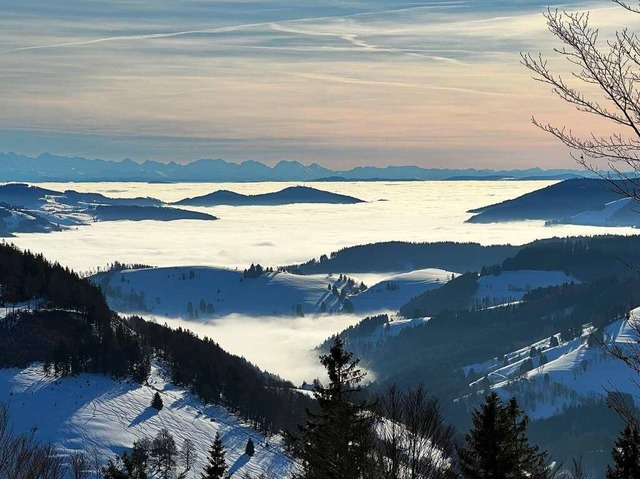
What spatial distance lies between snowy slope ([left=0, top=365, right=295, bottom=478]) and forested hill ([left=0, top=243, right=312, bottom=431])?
4398 mm

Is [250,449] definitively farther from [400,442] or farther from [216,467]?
[400,442]

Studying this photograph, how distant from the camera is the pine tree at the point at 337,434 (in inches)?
917

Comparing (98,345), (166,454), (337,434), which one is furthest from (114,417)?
(337,434)

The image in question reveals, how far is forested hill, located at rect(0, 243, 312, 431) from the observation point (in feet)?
463

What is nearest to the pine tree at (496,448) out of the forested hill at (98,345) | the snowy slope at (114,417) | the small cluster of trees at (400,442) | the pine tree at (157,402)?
the small cluster of trees at (400,442)

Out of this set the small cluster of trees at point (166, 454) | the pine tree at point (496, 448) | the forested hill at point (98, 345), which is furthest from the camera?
the forested hill at point (98, 345)

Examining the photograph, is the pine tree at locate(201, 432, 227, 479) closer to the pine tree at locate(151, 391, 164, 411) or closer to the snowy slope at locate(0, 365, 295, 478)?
the snowy slope at locate(0, 365, 295, 478)

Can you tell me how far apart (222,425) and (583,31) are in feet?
405

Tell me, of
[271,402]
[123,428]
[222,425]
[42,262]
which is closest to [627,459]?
[123,428]

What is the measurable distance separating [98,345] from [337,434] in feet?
423

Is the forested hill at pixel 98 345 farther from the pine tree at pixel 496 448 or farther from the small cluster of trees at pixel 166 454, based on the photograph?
the pine tree at pixel 496 448

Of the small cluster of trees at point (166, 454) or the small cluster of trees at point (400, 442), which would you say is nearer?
the small cluster of trees at point (400, 442)

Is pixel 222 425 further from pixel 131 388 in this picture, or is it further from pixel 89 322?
pixel 89 322

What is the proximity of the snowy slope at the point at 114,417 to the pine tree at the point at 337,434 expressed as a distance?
8429 cm
